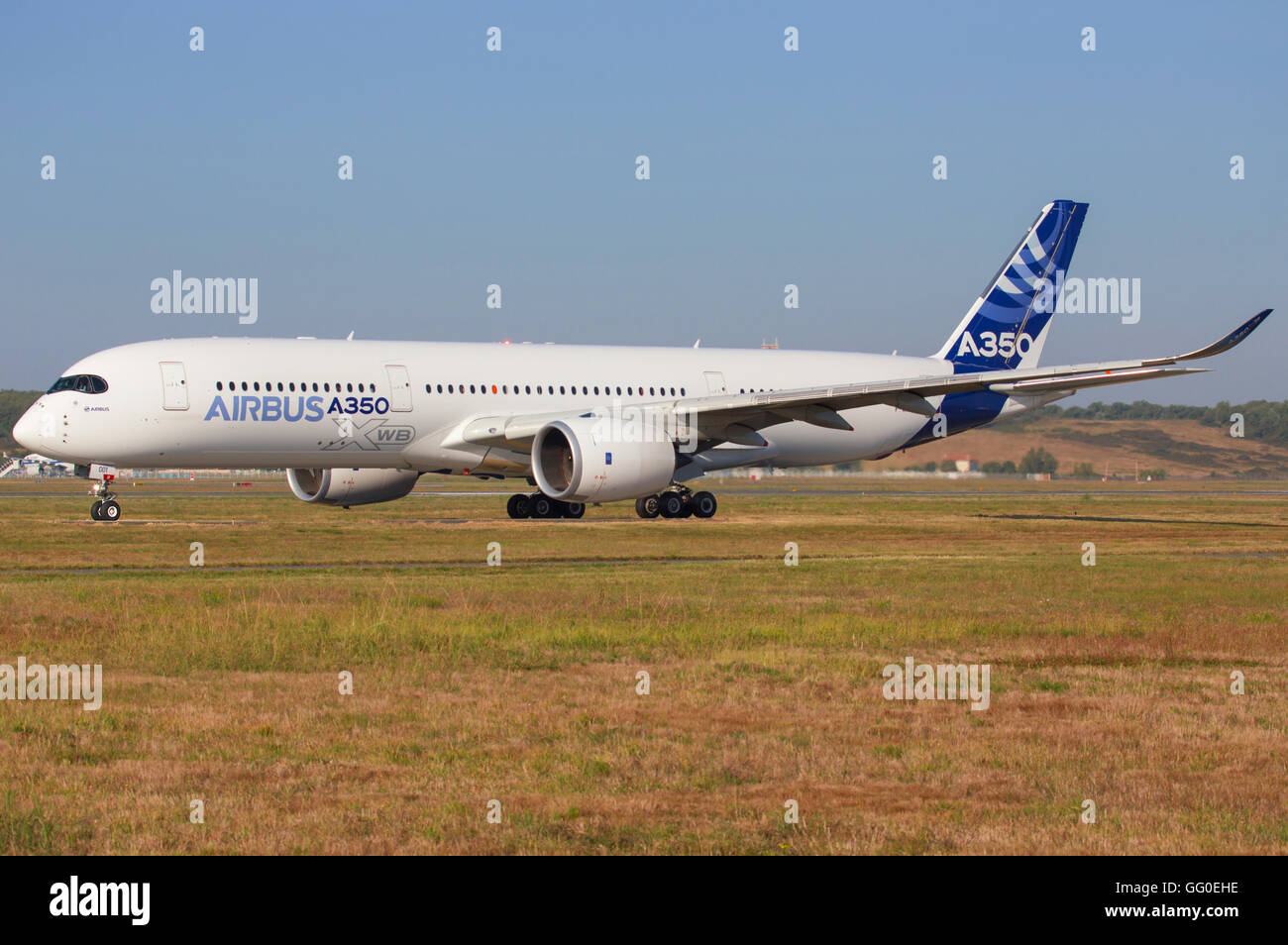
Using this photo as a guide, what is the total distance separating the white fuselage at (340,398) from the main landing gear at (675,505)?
1.12 m

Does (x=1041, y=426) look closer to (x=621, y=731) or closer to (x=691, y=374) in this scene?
(x=691, y=374)

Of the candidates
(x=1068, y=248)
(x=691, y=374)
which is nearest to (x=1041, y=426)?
(x=1068, y=248)

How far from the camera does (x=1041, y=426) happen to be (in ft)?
313

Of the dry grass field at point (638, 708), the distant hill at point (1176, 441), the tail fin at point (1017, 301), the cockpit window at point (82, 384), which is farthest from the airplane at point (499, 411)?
the distant hill at point (1176, 441)

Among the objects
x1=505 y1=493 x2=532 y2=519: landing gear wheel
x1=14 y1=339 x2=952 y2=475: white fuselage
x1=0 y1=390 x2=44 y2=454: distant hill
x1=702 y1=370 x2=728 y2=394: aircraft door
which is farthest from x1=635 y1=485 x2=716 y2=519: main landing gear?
x1=0 y1=390 x2=44 y2=454: distant hill

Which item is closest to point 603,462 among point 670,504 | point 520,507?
point 670,504

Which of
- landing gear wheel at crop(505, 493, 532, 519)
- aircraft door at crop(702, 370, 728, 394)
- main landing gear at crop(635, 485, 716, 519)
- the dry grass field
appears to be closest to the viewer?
the dry grass field

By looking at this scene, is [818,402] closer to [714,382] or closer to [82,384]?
[714,382]

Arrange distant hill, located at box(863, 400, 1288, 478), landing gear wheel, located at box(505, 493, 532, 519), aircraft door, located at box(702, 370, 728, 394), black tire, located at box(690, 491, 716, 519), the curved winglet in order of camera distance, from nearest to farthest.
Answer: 1. the curved winglet
2. black tire, located at box(690, 491, 716, 519)
3. landing gear wheel, located at box(505, 493, 532, 519)
4. aircraft door, located at box(702, 370, 728, 394)
5. distant hill, located at box(863, 400, 1288, 478)

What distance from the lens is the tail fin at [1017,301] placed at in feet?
133

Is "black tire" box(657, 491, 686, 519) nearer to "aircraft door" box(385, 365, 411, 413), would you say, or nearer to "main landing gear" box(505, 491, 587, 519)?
"main landing gear" box(505, 491, 587, 519)

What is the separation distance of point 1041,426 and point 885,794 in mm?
90356

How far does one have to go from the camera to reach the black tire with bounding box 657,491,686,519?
35.5 m

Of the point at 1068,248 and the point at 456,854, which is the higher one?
the point at 1068,248
